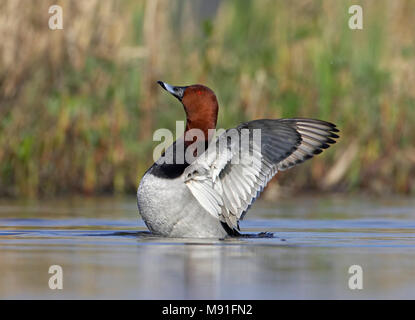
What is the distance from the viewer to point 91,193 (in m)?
11.0

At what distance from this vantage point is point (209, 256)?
5738 millimetres

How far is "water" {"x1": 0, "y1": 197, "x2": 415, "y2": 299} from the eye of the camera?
14.7ft

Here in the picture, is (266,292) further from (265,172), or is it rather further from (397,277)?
(265,172)

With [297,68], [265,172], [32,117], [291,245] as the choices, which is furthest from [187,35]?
[291,245]

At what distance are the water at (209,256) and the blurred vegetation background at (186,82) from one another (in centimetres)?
152

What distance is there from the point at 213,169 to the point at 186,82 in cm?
468

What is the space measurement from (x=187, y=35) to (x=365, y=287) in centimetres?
787
